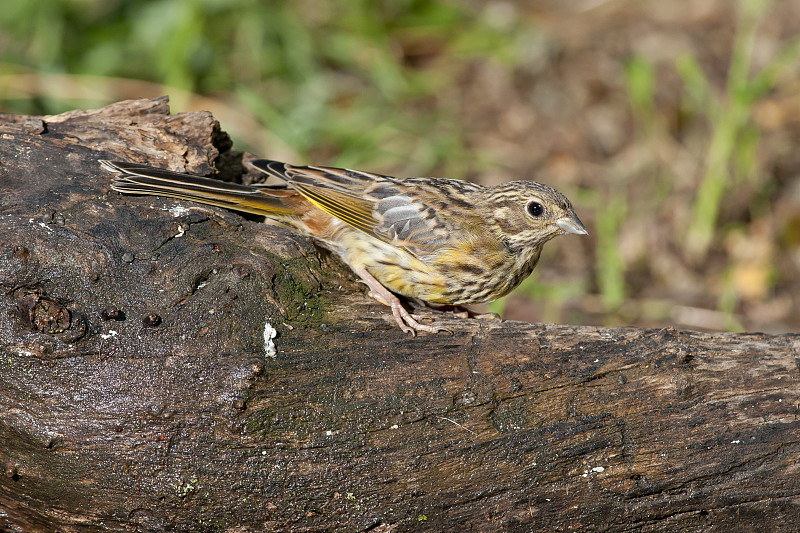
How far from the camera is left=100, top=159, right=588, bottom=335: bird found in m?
4.58

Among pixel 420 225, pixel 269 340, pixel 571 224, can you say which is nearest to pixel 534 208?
pixel 571 224

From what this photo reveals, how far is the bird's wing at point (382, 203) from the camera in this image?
183 inches

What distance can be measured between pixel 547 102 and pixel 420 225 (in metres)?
5.07

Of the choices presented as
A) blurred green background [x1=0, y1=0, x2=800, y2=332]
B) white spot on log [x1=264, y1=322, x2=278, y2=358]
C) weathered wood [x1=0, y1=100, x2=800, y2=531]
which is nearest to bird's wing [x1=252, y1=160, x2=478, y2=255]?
weathered wood [x1=0, y1=100, x2=800, y2=531]

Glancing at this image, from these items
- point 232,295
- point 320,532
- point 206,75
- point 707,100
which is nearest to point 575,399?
point 320,532

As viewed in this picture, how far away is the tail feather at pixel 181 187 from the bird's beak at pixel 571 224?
1786mm

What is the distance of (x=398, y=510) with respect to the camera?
3.59 metres

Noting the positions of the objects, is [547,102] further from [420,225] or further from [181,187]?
[181,187]

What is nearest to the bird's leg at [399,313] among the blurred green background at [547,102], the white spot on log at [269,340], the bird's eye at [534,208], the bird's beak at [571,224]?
the white spot on log at [269,340]

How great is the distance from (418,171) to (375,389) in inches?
188

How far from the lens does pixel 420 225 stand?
4.69 metres

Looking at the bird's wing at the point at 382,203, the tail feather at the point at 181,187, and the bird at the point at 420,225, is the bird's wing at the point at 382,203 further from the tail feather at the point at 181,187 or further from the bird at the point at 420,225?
the tail feather at the point at 181,187

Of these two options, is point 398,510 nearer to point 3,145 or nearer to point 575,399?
point 575,399

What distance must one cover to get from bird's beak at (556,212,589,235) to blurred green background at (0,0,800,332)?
209cm
